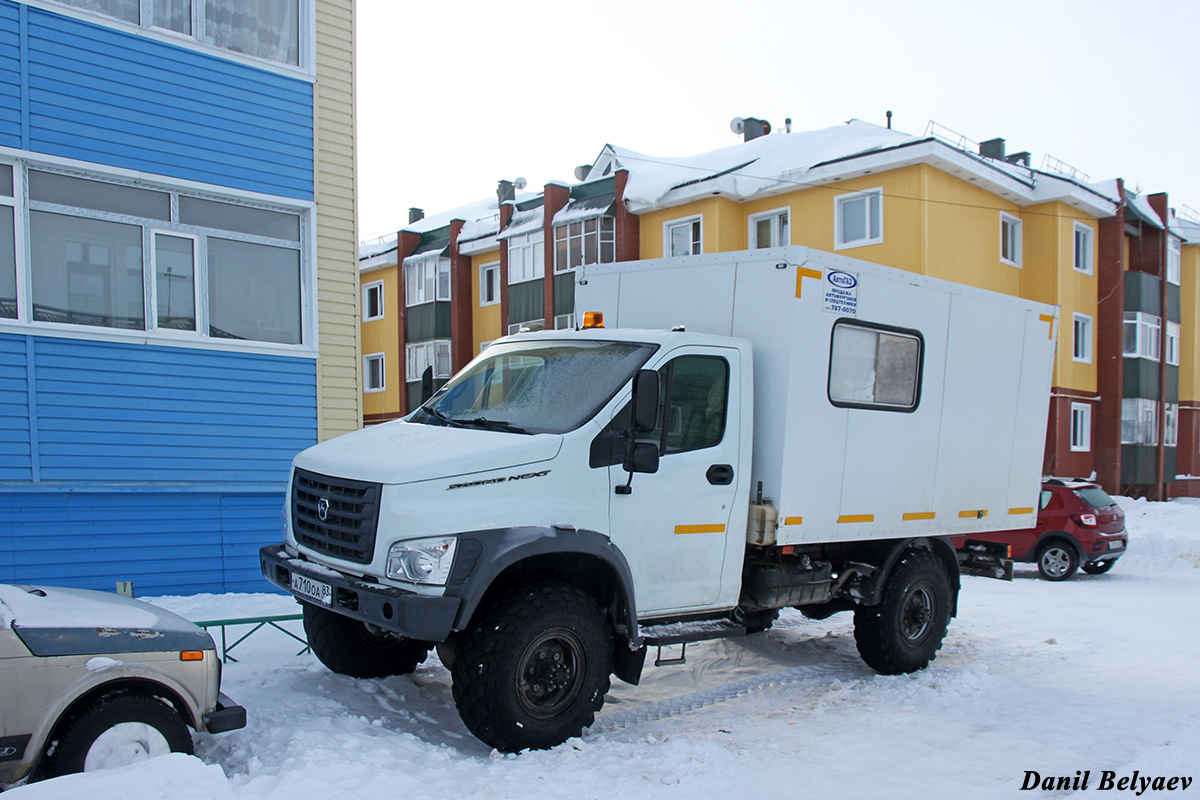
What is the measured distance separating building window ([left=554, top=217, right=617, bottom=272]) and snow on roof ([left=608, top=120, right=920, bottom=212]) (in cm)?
116

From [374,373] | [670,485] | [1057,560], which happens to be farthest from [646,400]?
[374,373]

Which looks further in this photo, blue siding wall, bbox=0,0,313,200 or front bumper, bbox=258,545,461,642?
blue siding wall, bbox=0,0,313,200

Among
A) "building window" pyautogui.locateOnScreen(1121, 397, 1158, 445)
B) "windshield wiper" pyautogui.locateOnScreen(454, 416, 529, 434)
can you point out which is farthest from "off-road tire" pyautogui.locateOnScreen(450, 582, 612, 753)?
"building window" pyautogui.locateOnScreen(1121, 397, 1158, 445)

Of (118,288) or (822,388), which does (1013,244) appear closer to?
(822,388)

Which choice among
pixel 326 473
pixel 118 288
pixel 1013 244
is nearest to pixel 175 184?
pixel 118 288

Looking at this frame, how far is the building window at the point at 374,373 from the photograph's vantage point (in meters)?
35.3

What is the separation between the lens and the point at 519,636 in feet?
15.7

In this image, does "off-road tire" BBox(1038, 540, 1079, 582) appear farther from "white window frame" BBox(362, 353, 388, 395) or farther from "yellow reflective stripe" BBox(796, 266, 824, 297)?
"white window frame" BBox(362, 353, 388, 395)

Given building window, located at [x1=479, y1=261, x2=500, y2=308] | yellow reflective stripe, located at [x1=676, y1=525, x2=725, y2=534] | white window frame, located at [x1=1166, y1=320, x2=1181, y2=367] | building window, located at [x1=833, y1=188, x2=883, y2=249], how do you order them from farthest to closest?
1. building window, located at [x1=479, y1=261, x2=500, y2=308]
2. white window frame, located at [x1=1166, y1=320, x2=1181, y2=367]
3. building window, located at [x1=833, y1=188, x2=883, y2=249]
4. yellow reflective stripe, located at [x1=676, y1=525, x2=725, y2=534]

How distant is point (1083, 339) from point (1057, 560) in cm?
1494

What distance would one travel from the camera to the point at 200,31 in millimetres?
9156

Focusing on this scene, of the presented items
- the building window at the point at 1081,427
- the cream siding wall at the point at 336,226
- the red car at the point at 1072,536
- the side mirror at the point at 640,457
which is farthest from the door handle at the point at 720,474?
the building window at the point at 1081,427

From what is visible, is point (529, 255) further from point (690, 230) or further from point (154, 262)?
point (154, 262)

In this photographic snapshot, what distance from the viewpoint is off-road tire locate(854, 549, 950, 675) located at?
6977 millimetres
